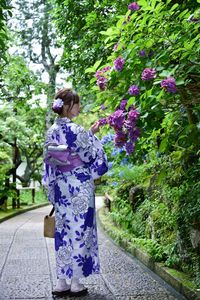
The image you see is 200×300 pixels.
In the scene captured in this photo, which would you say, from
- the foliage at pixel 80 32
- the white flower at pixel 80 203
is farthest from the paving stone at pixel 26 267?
the foliage at pixel 80 32

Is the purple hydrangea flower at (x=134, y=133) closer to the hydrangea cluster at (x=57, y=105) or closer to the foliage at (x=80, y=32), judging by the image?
the hydrangea cluster at (x=57, y=105)

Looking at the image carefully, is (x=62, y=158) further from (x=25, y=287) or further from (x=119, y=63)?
(x=25, y=287)

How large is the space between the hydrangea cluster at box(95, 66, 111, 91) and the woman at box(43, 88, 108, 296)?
60 cm

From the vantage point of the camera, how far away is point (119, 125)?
3.32 metres

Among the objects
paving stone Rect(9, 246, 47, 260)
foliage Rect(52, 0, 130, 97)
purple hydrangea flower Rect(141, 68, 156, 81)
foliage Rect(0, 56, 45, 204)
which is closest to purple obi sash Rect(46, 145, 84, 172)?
purple hydrangea flower Rect(141, 68, 156, 81)

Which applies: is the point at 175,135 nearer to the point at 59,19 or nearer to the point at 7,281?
the point at 7,281

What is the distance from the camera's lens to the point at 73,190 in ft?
13.7

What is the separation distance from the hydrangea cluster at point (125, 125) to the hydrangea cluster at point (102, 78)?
273 millimetres

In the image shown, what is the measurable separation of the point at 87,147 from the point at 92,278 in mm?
1490

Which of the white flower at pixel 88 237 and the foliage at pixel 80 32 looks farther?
the foliage at pixel 80 32

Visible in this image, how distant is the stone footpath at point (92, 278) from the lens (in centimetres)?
403

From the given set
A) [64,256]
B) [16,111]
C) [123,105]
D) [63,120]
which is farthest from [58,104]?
[16,111]

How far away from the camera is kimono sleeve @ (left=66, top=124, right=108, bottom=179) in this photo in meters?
4.16

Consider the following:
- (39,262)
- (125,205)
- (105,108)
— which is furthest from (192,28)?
(125,205)
